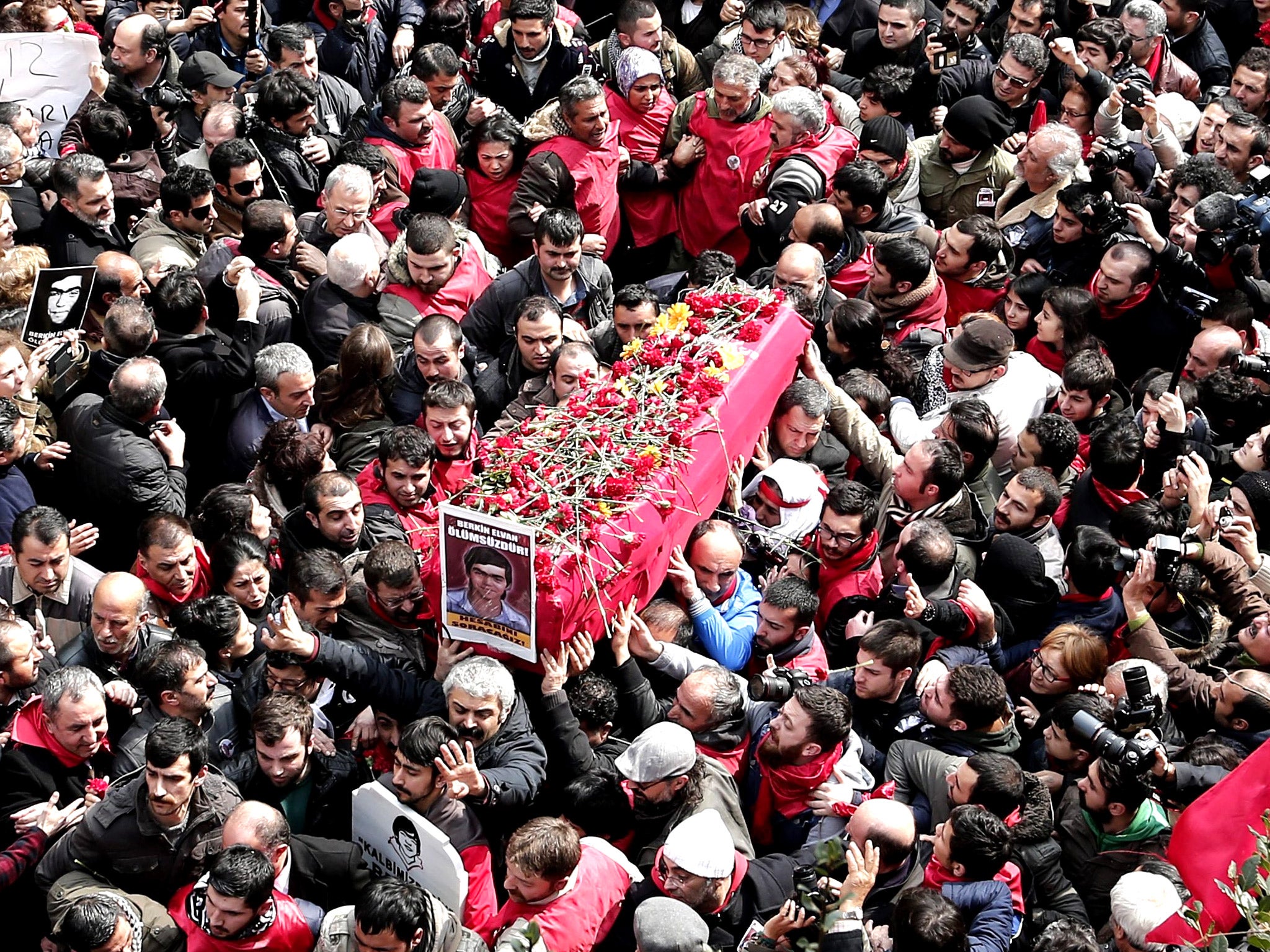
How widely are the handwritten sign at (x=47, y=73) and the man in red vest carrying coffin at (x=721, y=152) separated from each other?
307cm

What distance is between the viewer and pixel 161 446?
22.6 ft

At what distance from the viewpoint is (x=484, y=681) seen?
18.2 feet

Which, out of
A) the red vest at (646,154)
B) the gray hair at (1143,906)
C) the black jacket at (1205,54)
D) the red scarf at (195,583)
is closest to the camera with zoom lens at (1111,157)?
the red vest at (646,154)

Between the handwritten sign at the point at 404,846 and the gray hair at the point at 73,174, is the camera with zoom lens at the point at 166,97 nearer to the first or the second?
the gray hair at the point at 73,174

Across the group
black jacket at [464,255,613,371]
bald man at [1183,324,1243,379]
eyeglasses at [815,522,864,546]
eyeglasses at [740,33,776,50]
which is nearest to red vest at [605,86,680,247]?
eyeglasses at [740,33,776,50]

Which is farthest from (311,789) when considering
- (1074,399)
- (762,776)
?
(1074,399)

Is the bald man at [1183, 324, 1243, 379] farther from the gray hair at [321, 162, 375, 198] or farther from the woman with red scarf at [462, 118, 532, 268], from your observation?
the gray hair at [321, 162, 375, 198]

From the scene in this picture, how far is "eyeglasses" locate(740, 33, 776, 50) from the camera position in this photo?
9516mm

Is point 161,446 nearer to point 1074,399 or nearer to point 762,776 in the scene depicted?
point 762,776

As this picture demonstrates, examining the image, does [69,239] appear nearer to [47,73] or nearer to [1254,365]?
[47,73]

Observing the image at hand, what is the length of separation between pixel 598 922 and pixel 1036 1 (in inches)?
255

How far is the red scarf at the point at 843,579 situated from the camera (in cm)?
679

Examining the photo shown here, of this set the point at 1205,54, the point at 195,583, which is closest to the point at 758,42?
the point at 1205,54

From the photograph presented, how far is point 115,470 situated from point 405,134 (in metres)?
2.80
